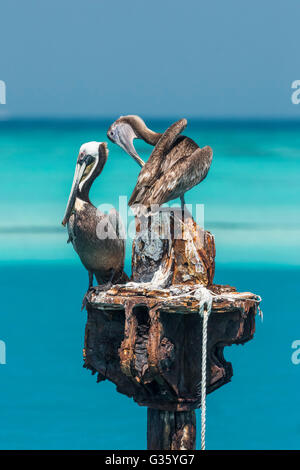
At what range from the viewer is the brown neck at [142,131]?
1296 centimetres

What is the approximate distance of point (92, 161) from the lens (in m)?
12.7

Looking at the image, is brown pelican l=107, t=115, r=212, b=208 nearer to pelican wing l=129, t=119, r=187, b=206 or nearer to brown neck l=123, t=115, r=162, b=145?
pelican wing l=129, t=119, r=187, b=206

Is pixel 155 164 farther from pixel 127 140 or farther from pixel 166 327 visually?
pixel 166 327

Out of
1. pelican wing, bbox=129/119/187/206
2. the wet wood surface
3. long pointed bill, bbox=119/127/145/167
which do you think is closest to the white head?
long pointed bill, bbox=119/127/145/167

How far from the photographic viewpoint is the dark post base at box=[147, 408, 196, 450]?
482 inches

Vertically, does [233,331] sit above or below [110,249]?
below

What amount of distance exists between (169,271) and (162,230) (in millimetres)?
453

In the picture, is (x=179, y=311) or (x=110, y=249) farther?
(x=110, y=249)

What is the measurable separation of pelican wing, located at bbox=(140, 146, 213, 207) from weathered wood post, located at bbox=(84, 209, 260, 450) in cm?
28

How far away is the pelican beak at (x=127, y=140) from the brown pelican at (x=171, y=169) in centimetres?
52

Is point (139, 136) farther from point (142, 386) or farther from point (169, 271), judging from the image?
point (142, 386)

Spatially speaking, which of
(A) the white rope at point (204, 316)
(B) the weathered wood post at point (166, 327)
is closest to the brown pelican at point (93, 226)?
(B) the weathered wood post at point (166, 327)

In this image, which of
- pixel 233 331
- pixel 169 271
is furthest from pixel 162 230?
pixel 233 331
